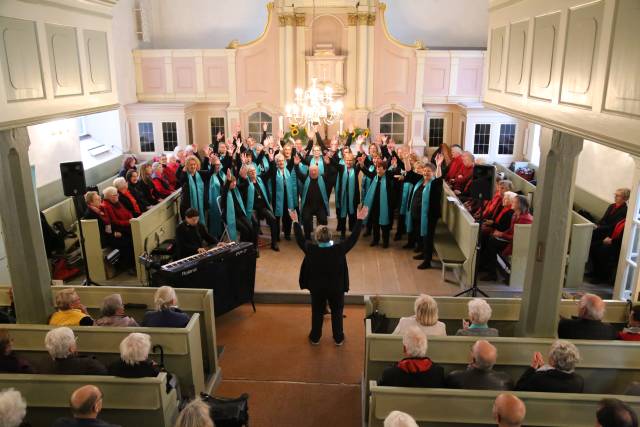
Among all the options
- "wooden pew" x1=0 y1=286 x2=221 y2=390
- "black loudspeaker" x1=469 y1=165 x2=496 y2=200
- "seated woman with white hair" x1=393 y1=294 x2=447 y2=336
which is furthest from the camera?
"black loudspeaker" x1=469 y1=165 x2=496 y2=200

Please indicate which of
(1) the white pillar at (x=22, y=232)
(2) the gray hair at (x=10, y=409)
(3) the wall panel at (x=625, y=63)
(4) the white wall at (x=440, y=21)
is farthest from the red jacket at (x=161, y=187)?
(4) the white wall at (x=440, y=21)

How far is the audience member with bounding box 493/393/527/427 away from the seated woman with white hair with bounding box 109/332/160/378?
8.26 feet

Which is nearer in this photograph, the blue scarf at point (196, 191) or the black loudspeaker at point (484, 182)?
the black loudspeaker at point (484, 182)

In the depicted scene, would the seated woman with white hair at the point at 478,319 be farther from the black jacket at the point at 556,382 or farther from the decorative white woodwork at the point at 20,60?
the decorative white woodwork at the point at 20,60

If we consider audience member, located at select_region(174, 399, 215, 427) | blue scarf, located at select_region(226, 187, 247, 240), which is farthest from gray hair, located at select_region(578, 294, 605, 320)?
blue scarf, located at select_region(226, 187, 247, 240)

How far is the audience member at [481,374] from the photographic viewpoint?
12.3ft

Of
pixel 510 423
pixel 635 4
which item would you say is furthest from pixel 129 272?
pixel 635 4

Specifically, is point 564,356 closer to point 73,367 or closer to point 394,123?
point 73,367

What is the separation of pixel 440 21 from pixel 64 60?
513 inches

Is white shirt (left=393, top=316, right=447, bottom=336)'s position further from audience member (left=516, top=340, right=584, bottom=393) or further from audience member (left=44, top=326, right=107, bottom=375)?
audience member (left=44, top=326, right=107, bottom=375)

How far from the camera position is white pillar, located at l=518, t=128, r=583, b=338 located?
429 centimetres

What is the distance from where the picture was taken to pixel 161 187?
9914 millimetres

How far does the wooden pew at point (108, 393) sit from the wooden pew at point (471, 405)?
64.2 inches

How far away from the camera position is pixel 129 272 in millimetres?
8180
